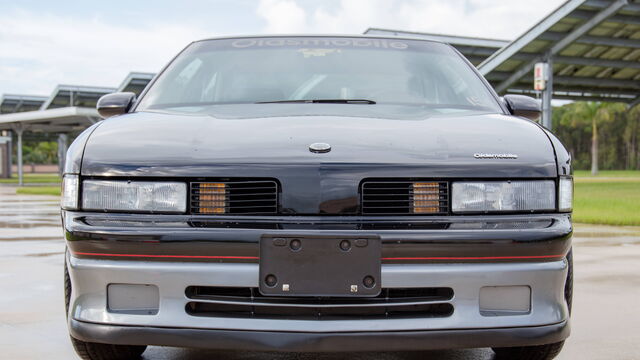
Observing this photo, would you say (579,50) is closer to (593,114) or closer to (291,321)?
(291,321)

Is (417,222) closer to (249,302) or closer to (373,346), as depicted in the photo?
(373,346)

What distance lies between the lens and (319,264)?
8.40ft

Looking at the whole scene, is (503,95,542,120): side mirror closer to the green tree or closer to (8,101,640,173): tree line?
the green tree

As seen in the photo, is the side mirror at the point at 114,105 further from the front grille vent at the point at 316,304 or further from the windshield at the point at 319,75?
the front grille vent at the point at 316,304

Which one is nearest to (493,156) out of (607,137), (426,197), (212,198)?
(426,197)

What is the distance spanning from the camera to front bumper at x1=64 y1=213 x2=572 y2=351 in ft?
8.41

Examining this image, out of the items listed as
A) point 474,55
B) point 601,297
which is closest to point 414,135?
point 601,297

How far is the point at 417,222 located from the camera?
8.67 ft

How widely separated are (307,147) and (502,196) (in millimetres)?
722

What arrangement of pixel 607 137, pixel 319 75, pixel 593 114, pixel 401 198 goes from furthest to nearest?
pixel 607 137 < pixel 593 114 < pixel 319 75 < pixel 401 198

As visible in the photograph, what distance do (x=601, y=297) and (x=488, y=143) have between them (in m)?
2.73

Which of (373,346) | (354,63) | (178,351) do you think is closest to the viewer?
(373,346)

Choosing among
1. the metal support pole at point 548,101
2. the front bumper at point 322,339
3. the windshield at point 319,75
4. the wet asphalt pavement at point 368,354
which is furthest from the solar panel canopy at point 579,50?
the front bumper at point 322,339

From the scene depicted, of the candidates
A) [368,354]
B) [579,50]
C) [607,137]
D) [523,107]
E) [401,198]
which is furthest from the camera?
[607,137]
